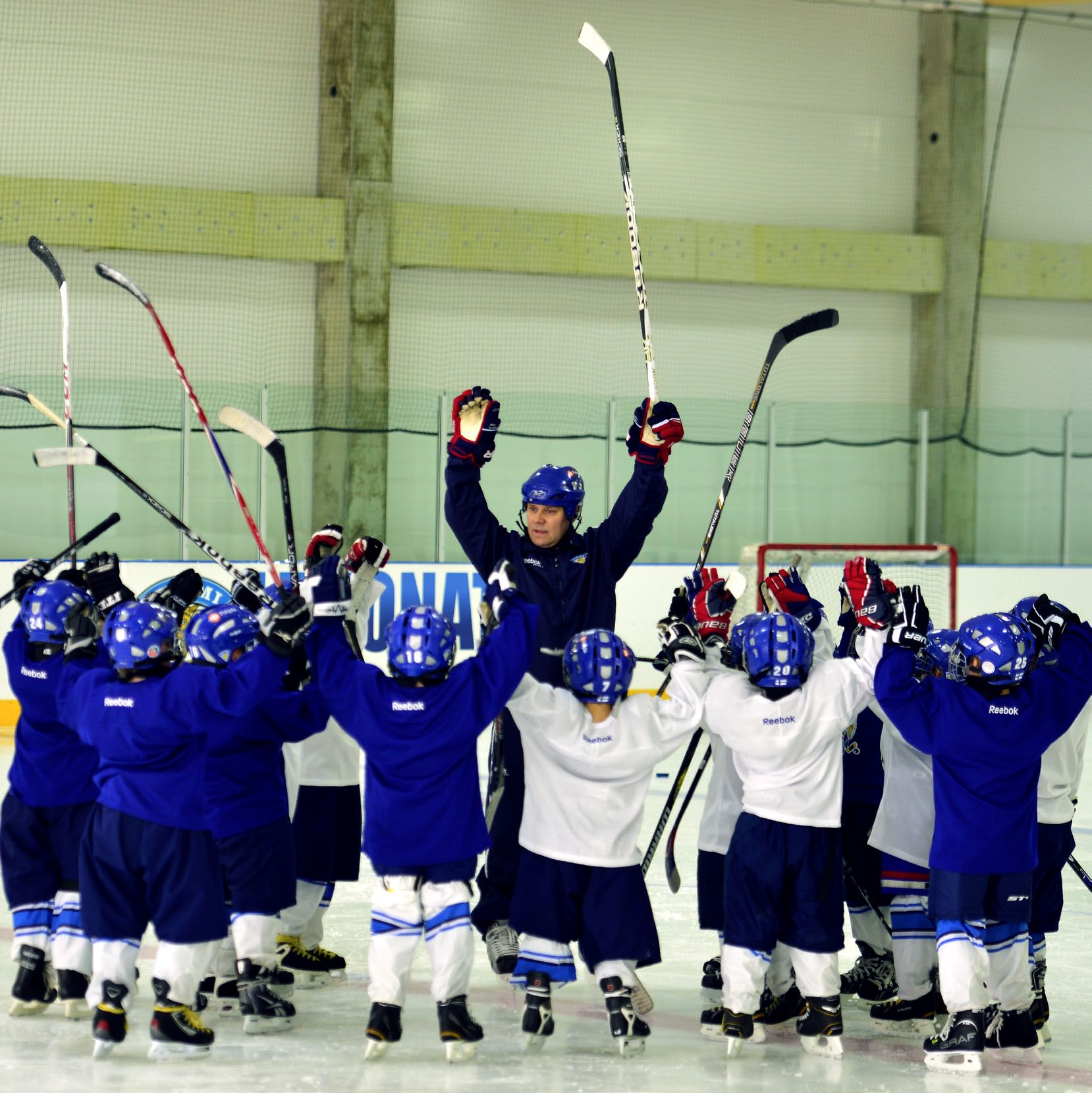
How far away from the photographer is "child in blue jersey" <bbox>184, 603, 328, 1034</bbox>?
3.72 meters

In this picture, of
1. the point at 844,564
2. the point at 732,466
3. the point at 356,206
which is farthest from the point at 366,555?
the point at 356,206

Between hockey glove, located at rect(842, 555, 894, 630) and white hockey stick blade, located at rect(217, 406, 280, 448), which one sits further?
white hockey stick blade, located at rect(217, 406, 280, 448)

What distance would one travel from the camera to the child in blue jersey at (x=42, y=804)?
3840 mm

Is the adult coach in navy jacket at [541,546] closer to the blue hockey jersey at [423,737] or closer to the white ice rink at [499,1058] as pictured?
the white ice rink at [499,1058]

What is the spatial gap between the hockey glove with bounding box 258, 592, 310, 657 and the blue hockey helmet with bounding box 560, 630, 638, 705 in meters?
0.65

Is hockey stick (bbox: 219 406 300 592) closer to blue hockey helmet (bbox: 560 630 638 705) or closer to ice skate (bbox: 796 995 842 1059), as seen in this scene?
blue hockey helmet (bbox: 560 630 638 705)

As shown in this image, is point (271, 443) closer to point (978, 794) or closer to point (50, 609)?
point (50, 609)

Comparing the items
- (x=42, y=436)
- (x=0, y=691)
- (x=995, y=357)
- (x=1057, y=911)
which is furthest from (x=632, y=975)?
(x=995, y=357)

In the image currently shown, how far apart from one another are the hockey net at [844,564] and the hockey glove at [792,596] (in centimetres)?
487

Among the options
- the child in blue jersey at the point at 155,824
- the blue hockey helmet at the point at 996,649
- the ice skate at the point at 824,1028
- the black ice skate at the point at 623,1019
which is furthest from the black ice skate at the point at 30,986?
the blue hockey helmet at the point at 996,649

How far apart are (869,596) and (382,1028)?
1.49m

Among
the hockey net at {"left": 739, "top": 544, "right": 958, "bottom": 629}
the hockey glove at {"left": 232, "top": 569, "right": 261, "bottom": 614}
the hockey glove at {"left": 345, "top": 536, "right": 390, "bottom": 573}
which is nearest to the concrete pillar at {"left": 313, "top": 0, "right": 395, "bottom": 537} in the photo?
the hockey net at {"left": 739, "top": 544, "right": 958, "bottom": 629}

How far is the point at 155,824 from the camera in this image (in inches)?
138

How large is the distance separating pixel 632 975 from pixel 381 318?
335 inches
